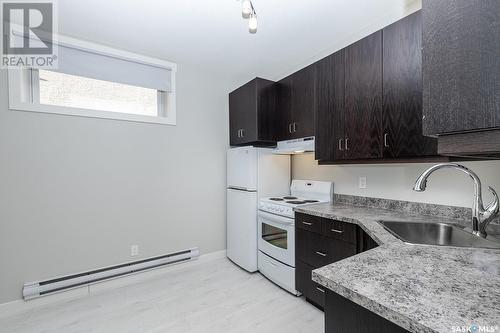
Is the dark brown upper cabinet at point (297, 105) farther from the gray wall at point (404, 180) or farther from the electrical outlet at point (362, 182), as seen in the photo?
the electrical outlet at point (362, 182)

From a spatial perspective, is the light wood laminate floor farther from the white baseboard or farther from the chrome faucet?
the chrome faucet

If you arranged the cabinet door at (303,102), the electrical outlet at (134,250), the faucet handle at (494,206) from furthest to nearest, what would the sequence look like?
1. the electrical outlet at (134,250)
2. the cabinet door at (303,102)
3. the faucet handle at (494,206)

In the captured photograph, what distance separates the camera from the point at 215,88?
330cm

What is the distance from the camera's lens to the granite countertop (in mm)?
593

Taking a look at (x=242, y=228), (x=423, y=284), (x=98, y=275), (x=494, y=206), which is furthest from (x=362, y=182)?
(x=98, y=275)

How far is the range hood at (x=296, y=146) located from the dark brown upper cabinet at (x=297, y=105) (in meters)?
0.06

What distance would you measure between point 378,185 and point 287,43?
176 centimetres

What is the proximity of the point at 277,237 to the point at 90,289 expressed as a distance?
78.0 inches

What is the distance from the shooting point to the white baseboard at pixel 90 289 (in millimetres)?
2076

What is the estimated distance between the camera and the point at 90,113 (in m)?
2.44

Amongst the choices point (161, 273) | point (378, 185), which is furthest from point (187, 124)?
point (378, 185)

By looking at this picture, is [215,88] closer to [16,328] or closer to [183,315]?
[183,315]

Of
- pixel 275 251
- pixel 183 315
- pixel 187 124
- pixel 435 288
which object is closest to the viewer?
pixel 435 288

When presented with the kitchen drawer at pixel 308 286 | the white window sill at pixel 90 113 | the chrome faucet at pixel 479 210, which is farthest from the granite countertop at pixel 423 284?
the white window sill at pixel 90 113
